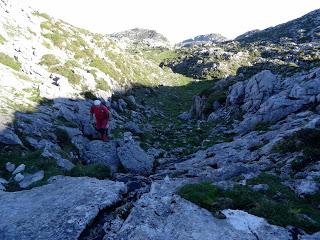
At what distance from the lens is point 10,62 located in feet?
118

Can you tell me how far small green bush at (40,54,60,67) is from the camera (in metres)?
40.8

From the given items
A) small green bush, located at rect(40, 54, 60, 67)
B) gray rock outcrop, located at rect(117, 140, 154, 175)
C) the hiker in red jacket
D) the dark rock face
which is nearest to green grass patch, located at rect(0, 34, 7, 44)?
small green bush, located at rect(40, 54, 60, 67)

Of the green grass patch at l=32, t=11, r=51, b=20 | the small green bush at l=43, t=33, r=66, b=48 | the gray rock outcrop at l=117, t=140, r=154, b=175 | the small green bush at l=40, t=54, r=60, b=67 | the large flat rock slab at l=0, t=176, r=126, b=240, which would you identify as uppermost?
the green grass patch at l=32, t=11, r=51, b=20

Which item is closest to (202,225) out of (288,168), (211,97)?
(288,168)

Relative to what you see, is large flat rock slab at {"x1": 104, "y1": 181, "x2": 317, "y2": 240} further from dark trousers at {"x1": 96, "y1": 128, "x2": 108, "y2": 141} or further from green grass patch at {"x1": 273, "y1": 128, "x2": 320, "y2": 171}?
dark trousers at {"x1": 96, "y1": 128, "x2": 108, "y2": 141}

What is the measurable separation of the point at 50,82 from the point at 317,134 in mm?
24614

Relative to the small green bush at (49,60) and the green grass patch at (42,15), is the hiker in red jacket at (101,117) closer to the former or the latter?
the small green bush at (49,60)

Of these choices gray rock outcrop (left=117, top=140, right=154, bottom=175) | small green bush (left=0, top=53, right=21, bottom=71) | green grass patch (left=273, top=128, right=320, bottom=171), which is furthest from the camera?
small green bush (left=0, top=53, right=21, bottom=71)

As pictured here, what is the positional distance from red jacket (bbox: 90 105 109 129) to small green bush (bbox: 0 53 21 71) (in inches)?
560

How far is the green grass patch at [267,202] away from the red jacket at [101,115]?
41.6ft

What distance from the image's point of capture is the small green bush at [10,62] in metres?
35.3

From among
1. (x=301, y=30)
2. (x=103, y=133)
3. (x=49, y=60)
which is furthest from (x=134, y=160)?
(x=301, y=30)

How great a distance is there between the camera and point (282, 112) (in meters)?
28.8

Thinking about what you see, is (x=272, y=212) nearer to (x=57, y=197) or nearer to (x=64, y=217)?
(x=64, y=217)
